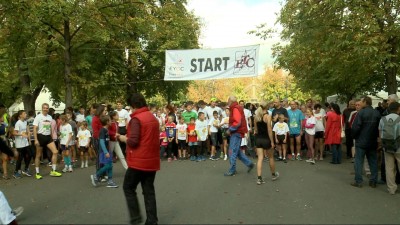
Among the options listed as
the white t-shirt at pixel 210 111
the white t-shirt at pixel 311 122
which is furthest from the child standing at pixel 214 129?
the white t-shirt at pixel 311 122

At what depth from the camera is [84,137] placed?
12.0m

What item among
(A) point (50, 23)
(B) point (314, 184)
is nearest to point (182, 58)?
(A) point (50, 23)

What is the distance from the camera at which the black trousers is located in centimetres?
548

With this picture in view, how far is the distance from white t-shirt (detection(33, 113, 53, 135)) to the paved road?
1.22m

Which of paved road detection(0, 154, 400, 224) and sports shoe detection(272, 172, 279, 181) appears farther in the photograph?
sports shoe detection(272, 172, 279, 181)

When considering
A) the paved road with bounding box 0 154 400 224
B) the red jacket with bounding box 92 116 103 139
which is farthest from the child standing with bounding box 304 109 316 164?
the red jacket with bounding box 92 116 103 139

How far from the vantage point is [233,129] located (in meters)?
9.60

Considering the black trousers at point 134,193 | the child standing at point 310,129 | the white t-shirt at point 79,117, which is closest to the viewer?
the black trousers at point 134,193

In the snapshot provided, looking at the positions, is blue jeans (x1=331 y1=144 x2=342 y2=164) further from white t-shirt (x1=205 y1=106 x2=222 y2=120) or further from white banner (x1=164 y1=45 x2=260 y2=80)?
white t-shirt (x1=205 y1=106 x2=222 y2=120)

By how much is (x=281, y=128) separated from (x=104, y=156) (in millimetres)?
6030

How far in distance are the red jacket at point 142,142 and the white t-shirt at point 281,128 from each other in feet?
25.2

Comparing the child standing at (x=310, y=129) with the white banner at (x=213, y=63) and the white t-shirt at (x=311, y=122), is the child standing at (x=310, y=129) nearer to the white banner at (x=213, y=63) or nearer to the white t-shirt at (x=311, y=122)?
the white t-shirt at (x=311, y=122)

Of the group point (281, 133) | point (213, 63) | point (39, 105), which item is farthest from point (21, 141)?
point (39, 105)

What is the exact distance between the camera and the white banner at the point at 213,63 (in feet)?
46.9
